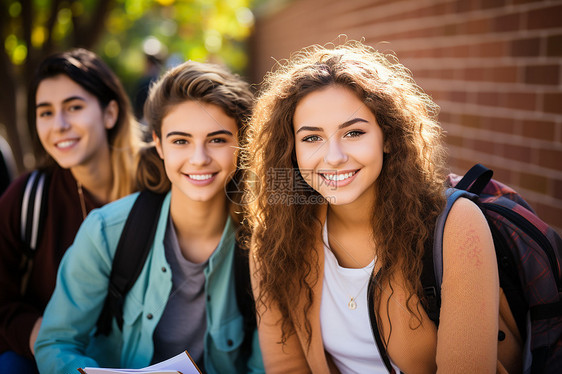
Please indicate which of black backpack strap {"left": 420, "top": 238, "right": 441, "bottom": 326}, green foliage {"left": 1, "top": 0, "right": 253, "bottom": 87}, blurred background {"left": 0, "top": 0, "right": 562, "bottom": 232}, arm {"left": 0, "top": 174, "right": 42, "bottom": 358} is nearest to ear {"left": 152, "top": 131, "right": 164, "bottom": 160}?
blurred background {"left": 0, "top": 0, "right": 562, "bottom": 232}

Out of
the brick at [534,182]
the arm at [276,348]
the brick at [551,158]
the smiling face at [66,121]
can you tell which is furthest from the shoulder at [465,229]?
the smiling face at [66,121]

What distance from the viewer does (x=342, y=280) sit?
2.04 meters

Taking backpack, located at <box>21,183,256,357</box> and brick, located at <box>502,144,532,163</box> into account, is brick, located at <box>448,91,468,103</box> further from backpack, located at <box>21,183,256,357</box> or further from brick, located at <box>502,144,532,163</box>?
backpack, located at <box>21,183,256,357</box>

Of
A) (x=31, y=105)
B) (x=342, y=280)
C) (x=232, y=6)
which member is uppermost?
(x=232, y=6)

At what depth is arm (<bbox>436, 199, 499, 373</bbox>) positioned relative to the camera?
1.68 metres

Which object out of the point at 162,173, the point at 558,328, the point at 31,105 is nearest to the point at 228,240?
the point at 162,173

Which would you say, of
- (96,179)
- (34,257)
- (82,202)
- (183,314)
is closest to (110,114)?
(96,179)

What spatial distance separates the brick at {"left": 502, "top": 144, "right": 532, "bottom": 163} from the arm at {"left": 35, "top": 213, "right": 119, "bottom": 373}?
8.95 feet

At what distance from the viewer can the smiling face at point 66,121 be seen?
2.98 m

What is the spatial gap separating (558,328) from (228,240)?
1.58 meters

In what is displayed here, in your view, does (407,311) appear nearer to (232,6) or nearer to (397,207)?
(397,207)

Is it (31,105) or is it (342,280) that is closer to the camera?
(342,280)

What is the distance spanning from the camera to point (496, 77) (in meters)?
3.25

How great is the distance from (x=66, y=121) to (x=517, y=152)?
313 cm
